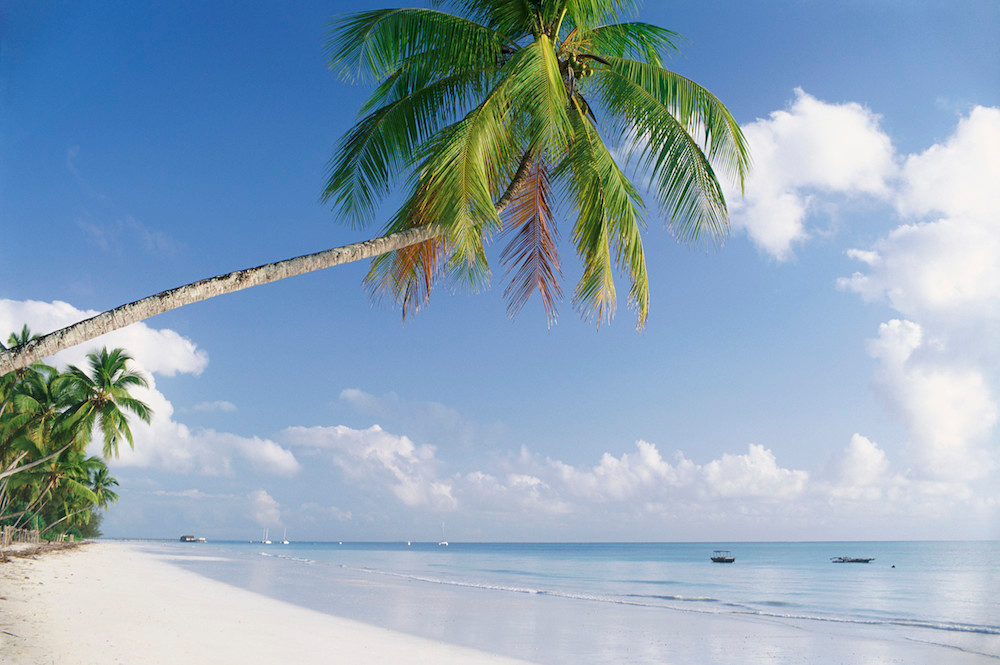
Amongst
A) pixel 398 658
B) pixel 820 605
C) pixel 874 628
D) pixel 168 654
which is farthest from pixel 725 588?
pixel 168 654

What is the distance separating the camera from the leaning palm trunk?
9.88 feet

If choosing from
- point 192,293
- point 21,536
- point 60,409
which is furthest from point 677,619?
point 21,536

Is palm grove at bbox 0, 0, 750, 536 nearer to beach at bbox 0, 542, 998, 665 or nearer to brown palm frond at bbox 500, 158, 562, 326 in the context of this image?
brown palm frond at bbox 500, 158, 562, 326

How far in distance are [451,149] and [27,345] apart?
2756 millimetres

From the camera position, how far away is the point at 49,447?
881 inches

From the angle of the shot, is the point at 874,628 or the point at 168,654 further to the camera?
the point at 874,628

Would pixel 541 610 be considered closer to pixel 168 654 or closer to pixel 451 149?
pixel 168 654

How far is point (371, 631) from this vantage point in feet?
31.4

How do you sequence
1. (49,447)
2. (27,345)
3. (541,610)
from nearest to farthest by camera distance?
(27,345), (541,610), (49,447)

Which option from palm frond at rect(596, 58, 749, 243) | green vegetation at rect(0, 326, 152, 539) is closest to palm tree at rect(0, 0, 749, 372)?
palm frond at rect(596, 58, 749, 243)

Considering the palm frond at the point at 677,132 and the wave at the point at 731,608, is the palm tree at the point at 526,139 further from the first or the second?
the wave at the point at 731,608

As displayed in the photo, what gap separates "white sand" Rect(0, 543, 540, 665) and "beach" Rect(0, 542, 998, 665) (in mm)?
21

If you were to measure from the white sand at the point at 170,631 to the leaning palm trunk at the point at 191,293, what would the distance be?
3.72 m

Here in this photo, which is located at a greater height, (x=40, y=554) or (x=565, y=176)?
(x=565, y=176)
